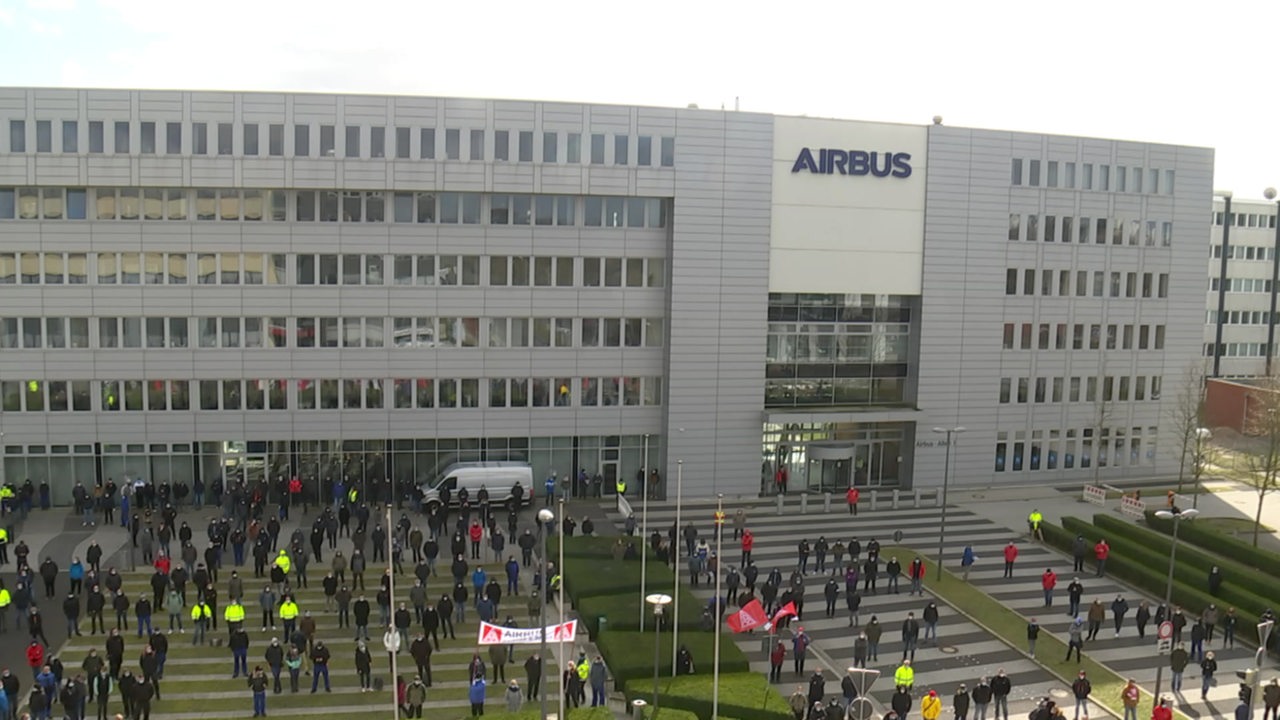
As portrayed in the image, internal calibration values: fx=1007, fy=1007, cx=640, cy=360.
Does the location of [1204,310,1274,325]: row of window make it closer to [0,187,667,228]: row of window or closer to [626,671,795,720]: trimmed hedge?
[0,187,667,228]: row of window

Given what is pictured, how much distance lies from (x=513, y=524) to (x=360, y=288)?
1303 cm

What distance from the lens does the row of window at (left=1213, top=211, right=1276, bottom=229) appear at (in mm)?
75812

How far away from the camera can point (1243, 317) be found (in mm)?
77312

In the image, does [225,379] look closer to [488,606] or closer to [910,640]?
[488,606]

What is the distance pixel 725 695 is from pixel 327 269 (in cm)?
2742

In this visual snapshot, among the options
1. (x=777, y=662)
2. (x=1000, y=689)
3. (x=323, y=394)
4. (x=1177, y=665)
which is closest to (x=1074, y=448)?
(x=1177, y=665)

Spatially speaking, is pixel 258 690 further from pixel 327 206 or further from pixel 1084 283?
pixel 1084 283

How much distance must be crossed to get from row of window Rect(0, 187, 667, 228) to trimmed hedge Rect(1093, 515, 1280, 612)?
23.4m

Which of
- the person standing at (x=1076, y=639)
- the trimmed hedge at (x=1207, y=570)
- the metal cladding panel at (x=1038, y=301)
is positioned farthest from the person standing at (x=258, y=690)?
the metal cladding panel at (x=1038, y=301)

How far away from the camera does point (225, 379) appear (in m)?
43.3

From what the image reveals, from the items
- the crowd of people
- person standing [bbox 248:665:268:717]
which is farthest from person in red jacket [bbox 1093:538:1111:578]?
person standing [bbox 248:665:268:717]

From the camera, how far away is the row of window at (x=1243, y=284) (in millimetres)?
76312

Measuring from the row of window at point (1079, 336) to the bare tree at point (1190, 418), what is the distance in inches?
98.5

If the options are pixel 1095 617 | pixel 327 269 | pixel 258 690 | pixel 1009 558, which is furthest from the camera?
pixel 327 269
